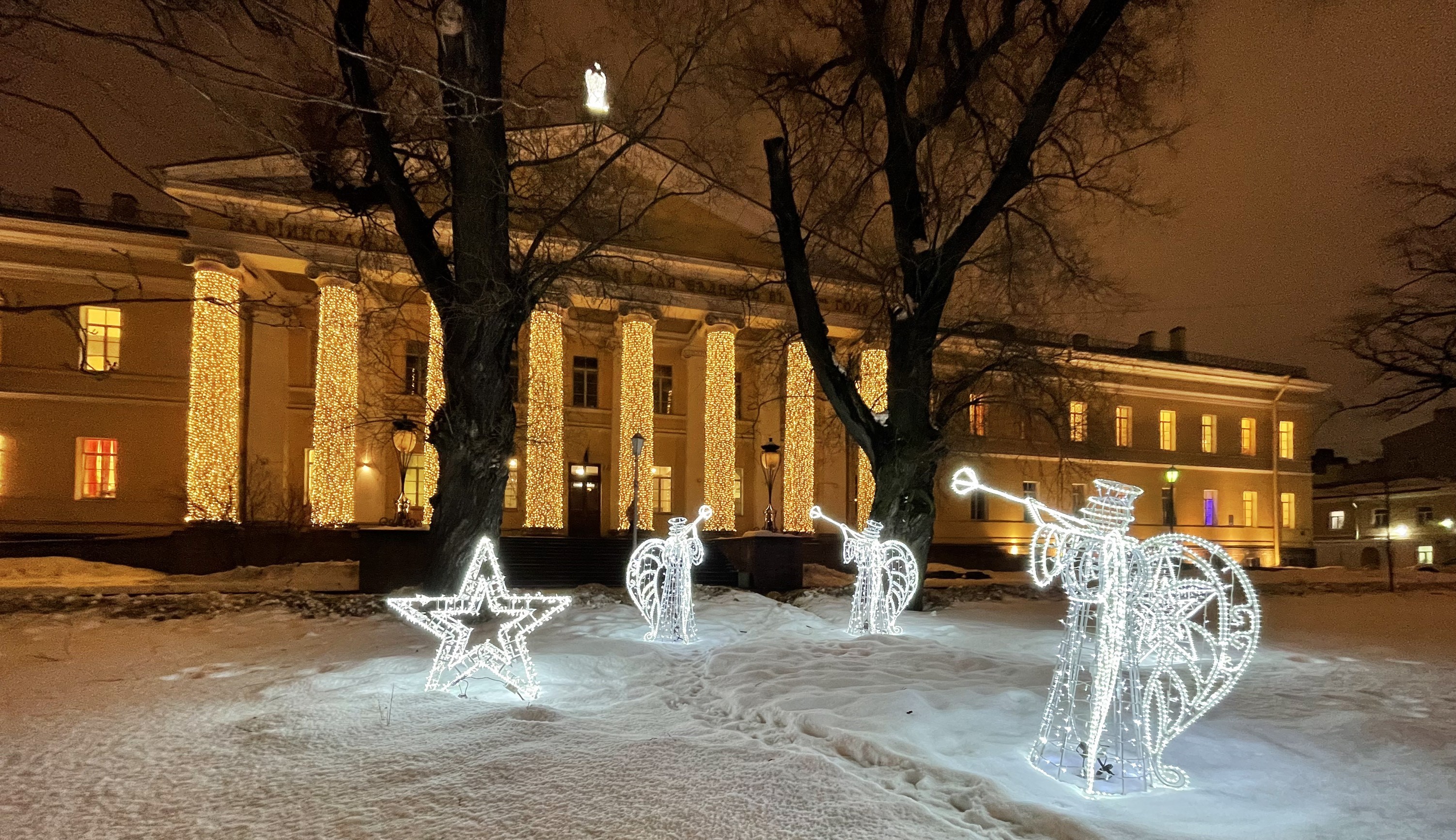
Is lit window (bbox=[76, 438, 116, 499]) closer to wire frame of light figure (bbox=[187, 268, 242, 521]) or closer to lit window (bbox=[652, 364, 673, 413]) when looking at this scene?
wire frame of light figure (bbox=[187, 268, 242, 521])

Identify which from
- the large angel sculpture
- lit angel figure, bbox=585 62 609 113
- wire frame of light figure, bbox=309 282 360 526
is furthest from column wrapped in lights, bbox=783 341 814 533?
the large angel sculpture

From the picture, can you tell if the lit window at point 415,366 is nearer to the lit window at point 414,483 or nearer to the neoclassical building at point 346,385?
the neoclassical building at point 346,385

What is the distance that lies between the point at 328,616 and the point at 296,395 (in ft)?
58.0

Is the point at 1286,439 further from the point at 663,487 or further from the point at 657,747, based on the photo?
the point at 657,747

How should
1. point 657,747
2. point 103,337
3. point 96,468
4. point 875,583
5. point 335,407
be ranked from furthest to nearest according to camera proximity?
1. point 103,337
2. point 96,468
3. point 335,407
4. point 875,583
5. point 657,747

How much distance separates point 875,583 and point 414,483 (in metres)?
21.0

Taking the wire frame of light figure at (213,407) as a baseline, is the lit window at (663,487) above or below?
below

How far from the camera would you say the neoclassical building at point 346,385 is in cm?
2275

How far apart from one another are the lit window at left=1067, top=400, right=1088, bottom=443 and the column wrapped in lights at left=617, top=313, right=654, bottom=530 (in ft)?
42.1

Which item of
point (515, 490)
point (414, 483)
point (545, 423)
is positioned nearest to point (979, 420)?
point (545, 423)

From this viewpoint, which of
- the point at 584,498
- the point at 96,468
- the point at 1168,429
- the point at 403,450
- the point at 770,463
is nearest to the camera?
the point at 403,450

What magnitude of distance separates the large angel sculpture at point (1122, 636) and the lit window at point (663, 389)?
27213 mm

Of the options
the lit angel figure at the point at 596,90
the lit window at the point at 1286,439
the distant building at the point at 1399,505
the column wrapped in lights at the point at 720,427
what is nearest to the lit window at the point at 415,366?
the column wrapped in lights at the point at 720,427

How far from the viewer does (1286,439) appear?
137ft
